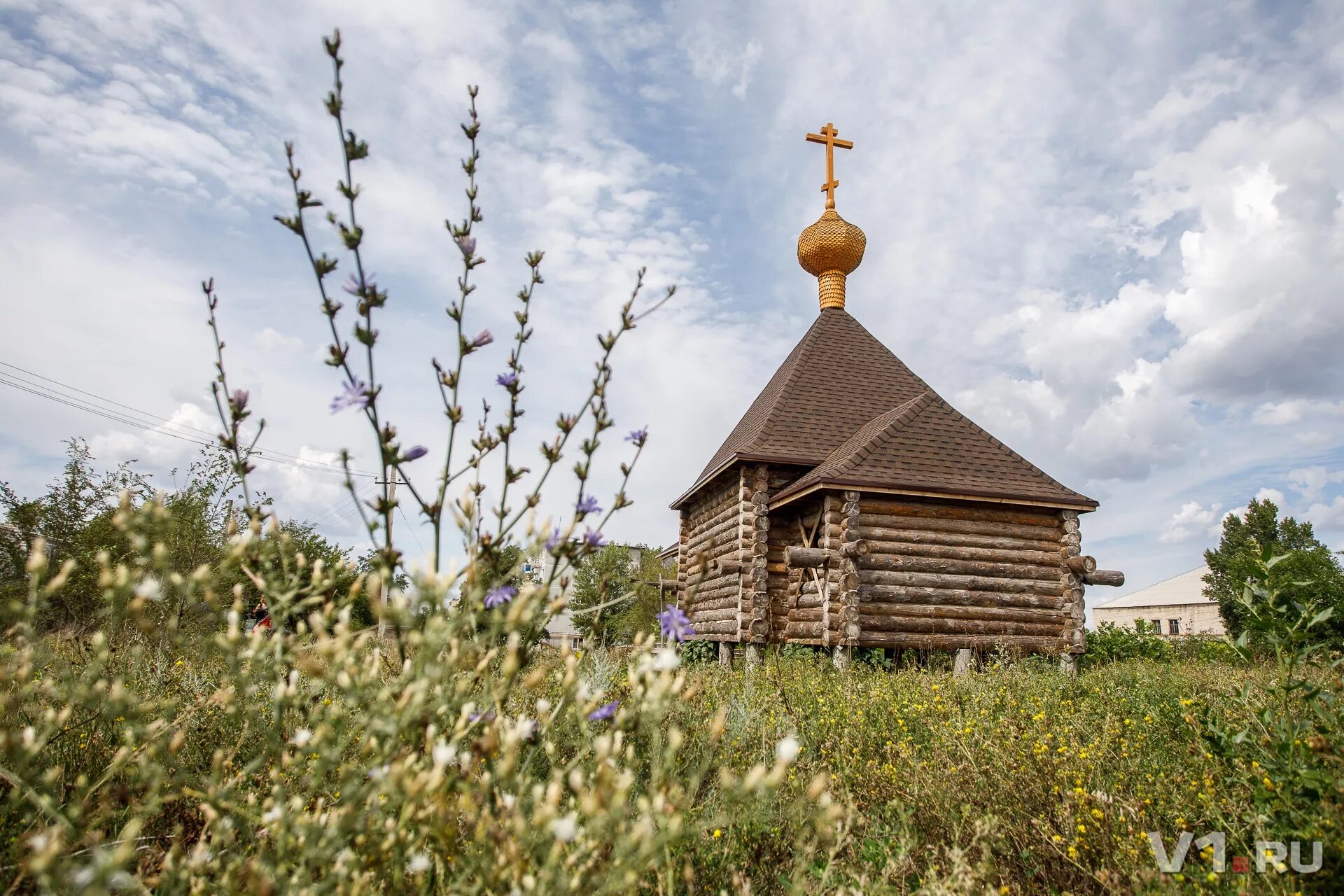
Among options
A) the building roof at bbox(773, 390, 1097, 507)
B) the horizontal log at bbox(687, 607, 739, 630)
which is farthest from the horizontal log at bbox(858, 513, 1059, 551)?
the horizontal log at bbox(687, 607, 739, 630)

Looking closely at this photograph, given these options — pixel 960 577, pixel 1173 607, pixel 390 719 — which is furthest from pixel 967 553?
pixel 1173 607

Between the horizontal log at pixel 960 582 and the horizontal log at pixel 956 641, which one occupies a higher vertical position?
the horizontal log at pixel 960 582

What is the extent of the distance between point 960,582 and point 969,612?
48 cm

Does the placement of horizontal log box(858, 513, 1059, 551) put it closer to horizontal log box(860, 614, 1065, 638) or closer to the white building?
horizontal log box(860, 614, 1065, 638)

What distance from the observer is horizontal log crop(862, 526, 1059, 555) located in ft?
39.3

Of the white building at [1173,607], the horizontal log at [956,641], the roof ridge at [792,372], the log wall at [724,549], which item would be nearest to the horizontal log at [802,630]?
the log wall at [724,549]

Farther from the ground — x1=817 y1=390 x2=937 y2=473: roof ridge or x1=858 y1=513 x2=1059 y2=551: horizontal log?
x1=817 y1=390 x2=937 y2=473: roof ridge

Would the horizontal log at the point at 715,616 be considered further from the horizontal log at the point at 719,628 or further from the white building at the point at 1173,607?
the white building at the point at 1173,607

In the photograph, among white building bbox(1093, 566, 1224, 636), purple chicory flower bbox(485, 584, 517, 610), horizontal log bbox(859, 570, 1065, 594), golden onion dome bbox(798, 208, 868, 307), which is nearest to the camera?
purple chicory flower bbox(485, 584, 517, 610)

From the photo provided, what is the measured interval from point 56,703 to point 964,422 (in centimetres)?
1292

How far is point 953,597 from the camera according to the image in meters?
12.1

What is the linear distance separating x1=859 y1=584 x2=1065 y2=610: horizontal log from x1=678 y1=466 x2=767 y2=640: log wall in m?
2.31

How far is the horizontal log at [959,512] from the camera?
1212 cm

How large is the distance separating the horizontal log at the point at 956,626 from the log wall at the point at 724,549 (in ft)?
7.65
